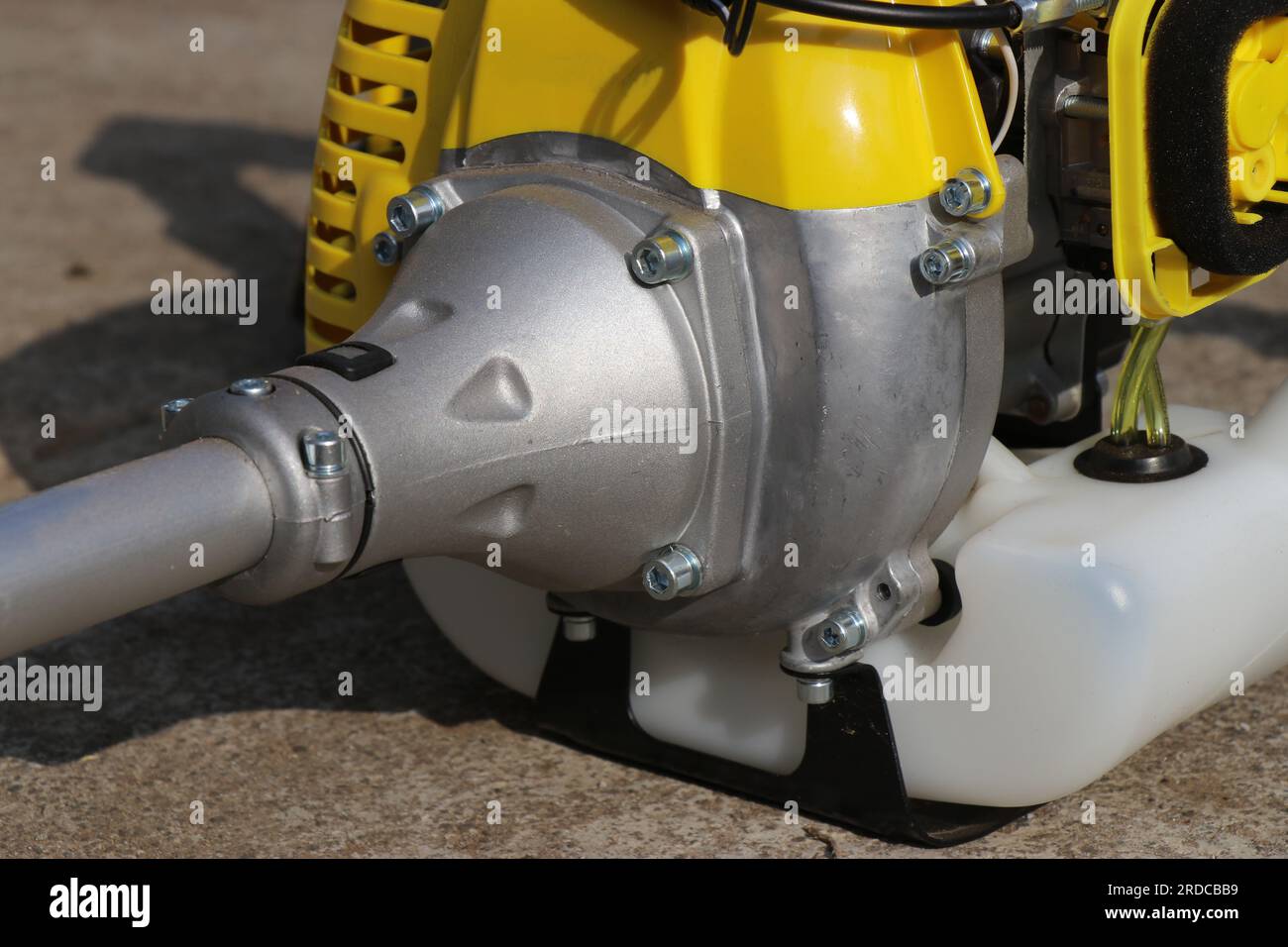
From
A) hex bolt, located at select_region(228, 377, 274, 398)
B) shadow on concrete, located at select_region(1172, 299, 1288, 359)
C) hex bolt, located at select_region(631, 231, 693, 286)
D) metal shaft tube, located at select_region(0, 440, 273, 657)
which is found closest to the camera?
metal shaft tube, located at select_region(0, 440, 273, 657)

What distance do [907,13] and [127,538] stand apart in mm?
739

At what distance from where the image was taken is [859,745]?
1.75 meters

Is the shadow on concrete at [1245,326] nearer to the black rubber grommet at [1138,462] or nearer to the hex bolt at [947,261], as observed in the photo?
the black rubber grommet at [1138,462]

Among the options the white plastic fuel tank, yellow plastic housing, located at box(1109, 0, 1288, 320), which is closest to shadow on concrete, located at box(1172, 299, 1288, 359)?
the white plastic fuel tank

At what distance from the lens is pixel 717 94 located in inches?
60.5

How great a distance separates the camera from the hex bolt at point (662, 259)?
1.51m

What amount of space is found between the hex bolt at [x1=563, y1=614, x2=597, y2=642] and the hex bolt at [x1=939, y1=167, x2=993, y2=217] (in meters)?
0.60

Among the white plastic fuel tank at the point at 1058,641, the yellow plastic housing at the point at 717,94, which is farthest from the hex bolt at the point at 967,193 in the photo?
the white plastic fuel tank at the point at 1058,641

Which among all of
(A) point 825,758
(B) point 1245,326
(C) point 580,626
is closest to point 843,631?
(A) point 825,758

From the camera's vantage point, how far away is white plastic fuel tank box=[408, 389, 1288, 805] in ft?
5.35

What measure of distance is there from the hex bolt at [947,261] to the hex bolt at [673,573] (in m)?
0.32

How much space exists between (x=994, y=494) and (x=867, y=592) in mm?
194

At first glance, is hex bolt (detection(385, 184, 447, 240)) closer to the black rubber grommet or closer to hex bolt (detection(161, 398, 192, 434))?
hex bolt (detection(161, 398, 192, 434))

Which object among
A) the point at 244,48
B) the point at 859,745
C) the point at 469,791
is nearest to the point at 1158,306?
the point at 859,745
